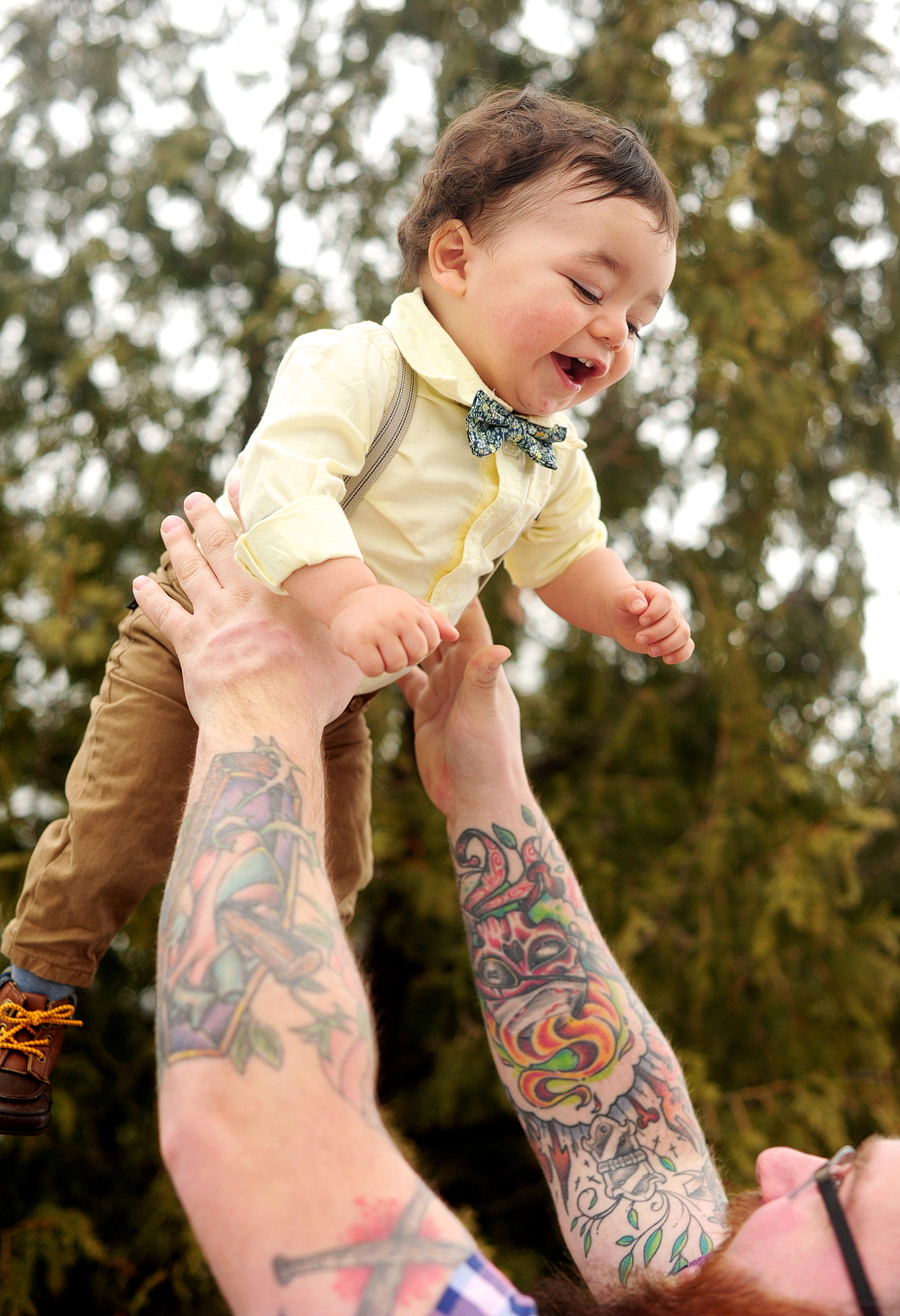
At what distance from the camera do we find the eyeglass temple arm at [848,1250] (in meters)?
1.20

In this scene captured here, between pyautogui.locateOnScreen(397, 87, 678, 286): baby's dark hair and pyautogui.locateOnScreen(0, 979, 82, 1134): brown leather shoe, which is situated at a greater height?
pyautogui.locateOnScreen(397, 87, 678, 286): baby's dark hair

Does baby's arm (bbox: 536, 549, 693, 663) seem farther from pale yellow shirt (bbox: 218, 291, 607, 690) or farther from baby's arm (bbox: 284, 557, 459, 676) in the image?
baby's arm (bbox: 284, 557, 459, 676)

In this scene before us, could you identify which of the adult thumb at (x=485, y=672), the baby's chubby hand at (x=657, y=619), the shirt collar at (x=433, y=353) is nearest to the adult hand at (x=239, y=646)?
the adult thumb at (x=485, y=672)

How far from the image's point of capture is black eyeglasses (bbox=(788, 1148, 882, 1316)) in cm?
120

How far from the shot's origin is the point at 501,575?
10.5 feet

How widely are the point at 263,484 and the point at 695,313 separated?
221 centimetres

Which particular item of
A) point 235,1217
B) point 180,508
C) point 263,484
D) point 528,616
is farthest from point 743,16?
point 235,1217

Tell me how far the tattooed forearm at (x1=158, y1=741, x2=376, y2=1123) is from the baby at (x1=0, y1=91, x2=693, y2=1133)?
333mm

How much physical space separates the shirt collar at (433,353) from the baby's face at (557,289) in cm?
5

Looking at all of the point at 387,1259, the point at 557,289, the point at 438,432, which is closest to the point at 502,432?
the point at 438,432

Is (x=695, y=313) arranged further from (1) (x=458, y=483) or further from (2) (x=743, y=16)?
(1) (x=458, y=483)

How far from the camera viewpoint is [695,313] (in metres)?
3.19

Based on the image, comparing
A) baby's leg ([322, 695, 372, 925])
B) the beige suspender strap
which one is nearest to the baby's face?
the beige suspender strap

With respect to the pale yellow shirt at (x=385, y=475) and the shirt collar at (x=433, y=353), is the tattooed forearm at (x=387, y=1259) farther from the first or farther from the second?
the shirt collar at (x=433, y=353)
